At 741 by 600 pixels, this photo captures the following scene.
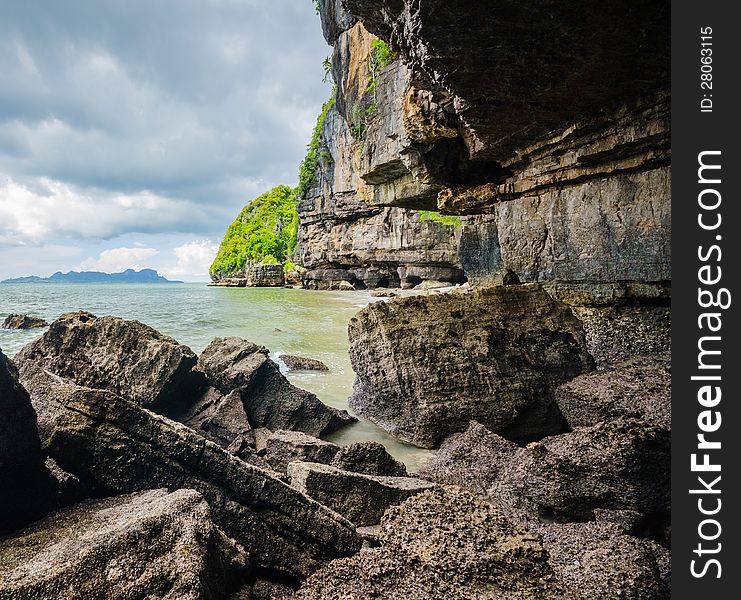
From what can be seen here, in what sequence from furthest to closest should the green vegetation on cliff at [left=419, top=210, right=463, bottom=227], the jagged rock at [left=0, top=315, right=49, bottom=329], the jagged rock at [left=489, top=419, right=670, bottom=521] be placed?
the jagged rock at [left=0, top=315, right=49, bottom=329] < the green vegetation on cliff at [left=419, top=210, right=463, bottom=227] < the jagged rock at [left=489, top=419, right=670, bottom=521]

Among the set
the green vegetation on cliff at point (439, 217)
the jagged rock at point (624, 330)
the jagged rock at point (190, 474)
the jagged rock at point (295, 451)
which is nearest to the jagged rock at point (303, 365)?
the jagged rock at point (295, 451)

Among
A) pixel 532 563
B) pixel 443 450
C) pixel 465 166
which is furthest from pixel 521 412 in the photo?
pixel 465 166

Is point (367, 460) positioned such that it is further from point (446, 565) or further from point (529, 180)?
point (529, 180)

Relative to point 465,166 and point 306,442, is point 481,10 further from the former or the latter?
point 465,166

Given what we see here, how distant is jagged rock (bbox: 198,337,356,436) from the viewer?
5.50 m

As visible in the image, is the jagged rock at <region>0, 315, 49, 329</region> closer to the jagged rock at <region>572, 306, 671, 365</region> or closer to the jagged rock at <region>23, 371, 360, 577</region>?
the jagged rock at <region>23, 371, 360, 577</region>

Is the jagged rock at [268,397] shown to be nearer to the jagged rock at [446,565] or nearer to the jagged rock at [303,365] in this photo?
the jagged rock at [303,365]

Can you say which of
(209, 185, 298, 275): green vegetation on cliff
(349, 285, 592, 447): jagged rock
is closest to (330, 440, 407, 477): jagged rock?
(349, 285, 592, 447): jagged rock

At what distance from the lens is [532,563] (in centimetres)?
205

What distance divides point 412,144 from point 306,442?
5.90 metres

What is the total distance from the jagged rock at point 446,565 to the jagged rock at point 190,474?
7.7 inches

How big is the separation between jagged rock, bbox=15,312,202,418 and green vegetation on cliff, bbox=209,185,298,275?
53878mm

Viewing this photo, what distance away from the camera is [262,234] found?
70.2 meters

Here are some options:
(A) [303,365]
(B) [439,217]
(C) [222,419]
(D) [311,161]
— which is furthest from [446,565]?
(D) [311,161]
